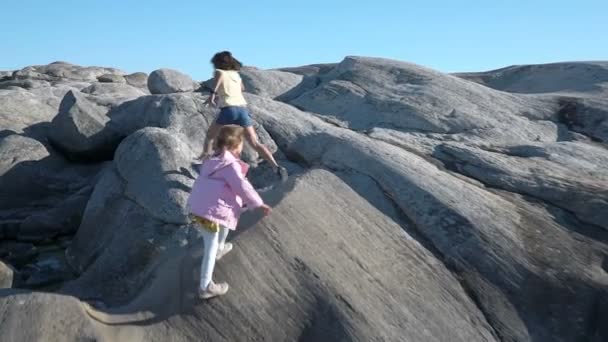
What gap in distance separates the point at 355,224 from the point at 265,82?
38.8ft

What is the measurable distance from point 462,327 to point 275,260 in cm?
207

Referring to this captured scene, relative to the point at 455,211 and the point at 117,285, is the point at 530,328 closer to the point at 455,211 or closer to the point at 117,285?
the point at 455,211

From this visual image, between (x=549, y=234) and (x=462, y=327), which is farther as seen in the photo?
(x=549, y=234)

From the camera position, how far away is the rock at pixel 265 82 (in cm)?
1758

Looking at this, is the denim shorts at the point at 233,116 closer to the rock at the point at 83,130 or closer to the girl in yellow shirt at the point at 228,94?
the girl in yellow shirt at the point at 228,94

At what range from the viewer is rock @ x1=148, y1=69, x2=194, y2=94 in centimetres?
2148

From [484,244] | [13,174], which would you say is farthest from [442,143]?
[13,174]

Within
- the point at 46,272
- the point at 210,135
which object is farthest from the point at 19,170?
the point at 210,135

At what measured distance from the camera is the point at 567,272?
21.7ft

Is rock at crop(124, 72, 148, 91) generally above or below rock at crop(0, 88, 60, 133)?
below

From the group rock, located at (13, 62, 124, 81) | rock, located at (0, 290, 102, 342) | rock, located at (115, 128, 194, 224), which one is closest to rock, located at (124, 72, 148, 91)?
rock, located at (13, 62, 124, 81)

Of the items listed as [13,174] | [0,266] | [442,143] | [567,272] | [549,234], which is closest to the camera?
[567,272]

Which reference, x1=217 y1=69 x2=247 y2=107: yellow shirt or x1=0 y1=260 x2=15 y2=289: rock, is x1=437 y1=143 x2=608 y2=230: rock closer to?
x1=217 y1=69 x2=247 y2=107: yellow shirt

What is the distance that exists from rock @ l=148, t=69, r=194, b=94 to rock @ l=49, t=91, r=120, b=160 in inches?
288
